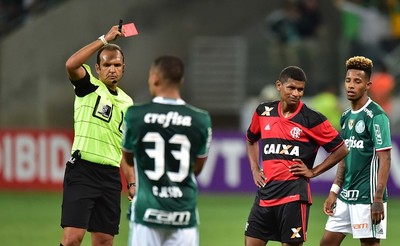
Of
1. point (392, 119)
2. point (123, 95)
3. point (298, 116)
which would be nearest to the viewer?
point (298, 116)

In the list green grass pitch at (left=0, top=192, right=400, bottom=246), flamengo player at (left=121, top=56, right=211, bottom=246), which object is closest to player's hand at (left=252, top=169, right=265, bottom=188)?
flamengo player at (left=121, top=56, right=211, bottom=246)

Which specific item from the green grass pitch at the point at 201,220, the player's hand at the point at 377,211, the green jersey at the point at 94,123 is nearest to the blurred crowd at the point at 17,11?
the green grass pitch at the point at 201,220

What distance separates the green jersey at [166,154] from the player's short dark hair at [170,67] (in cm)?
18

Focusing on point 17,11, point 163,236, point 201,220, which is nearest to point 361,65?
point 163,236

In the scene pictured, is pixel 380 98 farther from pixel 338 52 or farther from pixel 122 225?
pixel 122 225

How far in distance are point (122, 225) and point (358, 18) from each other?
31.4 feet

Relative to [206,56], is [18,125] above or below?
below

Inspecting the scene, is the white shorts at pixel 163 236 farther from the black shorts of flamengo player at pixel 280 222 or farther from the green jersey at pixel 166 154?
the black shorts of flamengo player at pixel 280 222

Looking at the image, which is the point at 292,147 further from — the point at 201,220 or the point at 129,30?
the point at 201,220

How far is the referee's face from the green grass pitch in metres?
4.01

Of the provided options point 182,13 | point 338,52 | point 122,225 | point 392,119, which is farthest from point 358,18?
point 122,225

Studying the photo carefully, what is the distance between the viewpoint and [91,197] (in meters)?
9.16

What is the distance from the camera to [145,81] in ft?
75.1

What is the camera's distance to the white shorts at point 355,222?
9.03m
